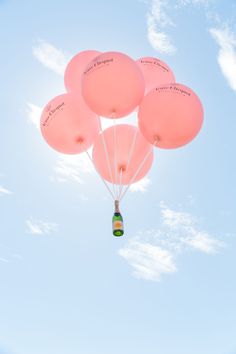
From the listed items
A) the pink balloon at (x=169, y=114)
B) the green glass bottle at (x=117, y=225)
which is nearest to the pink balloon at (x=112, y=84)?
the pink balloon at (x=169, y=114)

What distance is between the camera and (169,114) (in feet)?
22.1

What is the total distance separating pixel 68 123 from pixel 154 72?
187cm

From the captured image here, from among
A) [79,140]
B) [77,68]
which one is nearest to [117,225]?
[79,140]

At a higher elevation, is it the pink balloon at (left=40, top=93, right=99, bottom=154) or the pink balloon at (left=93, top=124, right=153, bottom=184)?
the pink balloon at (left=40, top=93, right=99, bottom=154)

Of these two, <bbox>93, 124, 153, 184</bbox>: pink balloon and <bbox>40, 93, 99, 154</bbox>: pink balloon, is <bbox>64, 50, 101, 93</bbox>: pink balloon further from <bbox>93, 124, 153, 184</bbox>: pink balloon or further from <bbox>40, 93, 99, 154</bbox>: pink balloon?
<bbox>93, 124, 153, 184</bbox>: pink balloon

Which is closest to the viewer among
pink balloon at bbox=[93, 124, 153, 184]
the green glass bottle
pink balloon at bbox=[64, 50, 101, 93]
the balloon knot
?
the green glass bottle

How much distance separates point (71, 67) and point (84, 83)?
4.43 ft

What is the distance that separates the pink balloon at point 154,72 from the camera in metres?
7.70

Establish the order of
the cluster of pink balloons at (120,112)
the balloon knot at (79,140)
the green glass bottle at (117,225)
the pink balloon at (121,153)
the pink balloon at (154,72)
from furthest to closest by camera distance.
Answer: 1. the pink balloon at (154,72)
2. the balloon knot at (79,140)
3. the pink balloon at (121,153)
4. the cluster of pink balloons at (120,112)
5. the green glass bottle at (117,225)

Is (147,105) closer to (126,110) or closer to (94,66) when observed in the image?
(126,110)

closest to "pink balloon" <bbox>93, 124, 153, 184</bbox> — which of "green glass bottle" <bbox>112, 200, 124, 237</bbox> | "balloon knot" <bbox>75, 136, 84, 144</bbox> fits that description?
"balloon knot" <bbox>75, 136, 84, 144</bbox>

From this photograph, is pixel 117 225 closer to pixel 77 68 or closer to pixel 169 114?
pixel 169 114

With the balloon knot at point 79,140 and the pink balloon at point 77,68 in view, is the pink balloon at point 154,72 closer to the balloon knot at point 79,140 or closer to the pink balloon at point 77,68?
the pink balloon at point 77,68

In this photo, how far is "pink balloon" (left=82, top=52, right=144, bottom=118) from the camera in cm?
663
